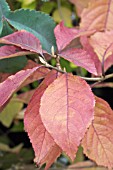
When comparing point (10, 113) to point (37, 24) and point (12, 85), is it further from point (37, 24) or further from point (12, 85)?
point (12, 85)

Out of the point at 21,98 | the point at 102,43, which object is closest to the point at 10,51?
the point at 102,43

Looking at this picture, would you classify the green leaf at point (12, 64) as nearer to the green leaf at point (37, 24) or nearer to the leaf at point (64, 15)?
the green leaf at point (37, 24)

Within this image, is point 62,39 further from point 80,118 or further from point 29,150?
point 29,150

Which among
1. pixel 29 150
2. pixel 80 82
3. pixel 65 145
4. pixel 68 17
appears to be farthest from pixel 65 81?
pixel 29 150

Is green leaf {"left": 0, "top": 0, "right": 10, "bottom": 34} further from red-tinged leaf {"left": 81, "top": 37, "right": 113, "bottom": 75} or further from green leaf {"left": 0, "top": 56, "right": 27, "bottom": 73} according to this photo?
red-tinged leaf {"left": 81, "top": 37, "right": 113, "bottom": 75}

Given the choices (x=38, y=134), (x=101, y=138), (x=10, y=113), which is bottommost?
(x=10, y=113)
